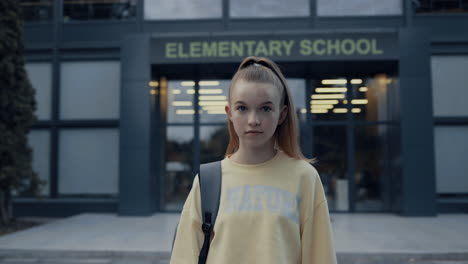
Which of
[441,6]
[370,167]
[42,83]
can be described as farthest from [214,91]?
[441,6]

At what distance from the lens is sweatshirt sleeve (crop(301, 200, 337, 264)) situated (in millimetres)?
1617

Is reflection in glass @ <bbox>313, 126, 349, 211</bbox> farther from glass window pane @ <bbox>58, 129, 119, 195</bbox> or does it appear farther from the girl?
the girl

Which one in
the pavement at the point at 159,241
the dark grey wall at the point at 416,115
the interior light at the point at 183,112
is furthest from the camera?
the interior light at the point at 183,112

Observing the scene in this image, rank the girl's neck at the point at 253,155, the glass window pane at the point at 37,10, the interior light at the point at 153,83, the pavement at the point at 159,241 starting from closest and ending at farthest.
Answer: the girl's neck at the point at 253,155
the pavement at the point at 159,241
the interior light at the point at 153,83
the glass window pane at the point at 37,10

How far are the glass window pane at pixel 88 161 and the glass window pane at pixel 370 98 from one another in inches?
314

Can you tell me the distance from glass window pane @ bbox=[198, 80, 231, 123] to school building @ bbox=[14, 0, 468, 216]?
5 centimetres

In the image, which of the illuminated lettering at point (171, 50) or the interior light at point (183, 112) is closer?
the illuminated lettering at point (171, 50)

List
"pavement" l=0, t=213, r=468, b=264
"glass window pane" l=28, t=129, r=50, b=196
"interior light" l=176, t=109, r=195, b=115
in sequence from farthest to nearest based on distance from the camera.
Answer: "interior light" l=176, t=109, r=195, b=115 → "glass window pane" l=28, t=129, r=50, b=196 → "pavement" l=0, t=213, r=468, b=264

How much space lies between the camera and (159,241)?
8.41 m

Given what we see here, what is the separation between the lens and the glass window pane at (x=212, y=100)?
43.9 feet

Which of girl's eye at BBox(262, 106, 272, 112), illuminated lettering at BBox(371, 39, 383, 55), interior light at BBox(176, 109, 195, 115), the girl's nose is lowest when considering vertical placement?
the girl's nose

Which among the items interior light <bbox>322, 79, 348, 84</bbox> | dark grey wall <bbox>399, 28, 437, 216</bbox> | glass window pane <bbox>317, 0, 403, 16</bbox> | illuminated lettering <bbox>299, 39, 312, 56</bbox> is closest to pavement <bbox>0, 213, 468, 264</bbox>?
dark grey wall <bbox>399, 28, 437, 216</bbox>

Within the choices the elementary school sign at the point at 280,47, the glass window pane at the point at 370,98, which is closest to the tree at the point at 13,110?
the elementary school sign at the point at 280,47

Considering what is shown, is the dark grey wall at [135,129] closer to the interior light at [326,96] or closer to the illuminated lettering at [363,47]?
the interior light at [326,96]
